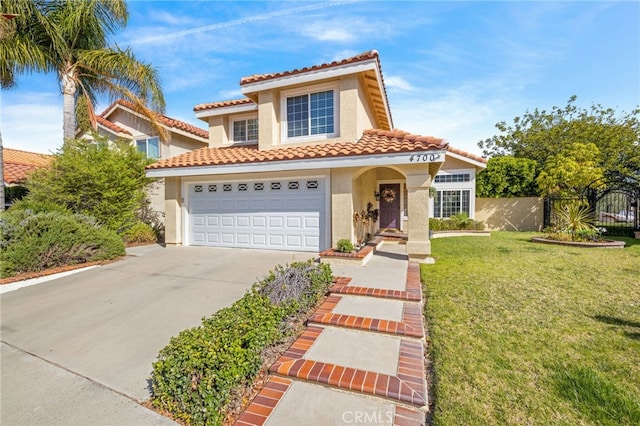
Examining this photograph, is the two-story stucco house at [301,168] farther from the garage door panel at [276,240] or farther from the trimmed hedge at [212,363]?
the trimmed hedge at [212,363]

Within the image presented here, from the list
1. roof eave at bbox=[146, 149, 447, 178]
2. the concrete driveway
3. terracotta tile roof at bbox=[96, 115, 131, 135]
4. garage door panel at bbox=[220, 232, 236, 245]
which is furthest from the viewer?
terracotta tile roof at bbox=[96, 115, 131, 135]

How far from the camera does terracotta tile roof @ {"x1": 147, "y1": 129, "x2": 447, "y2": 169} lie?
27.6ft

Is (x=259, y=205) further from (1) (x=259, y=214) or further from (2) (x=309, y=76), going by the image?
(2) (x=309, y=76)

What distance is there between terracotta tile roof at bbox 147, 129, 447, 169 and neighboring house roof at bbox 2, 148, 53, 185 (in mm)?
8001

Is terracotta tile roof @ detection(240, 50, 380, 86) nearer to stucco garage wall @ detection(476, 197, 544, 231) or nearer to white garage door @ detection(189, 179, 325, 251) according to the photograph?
white garage door @ detection(189, 179, 325, 251)

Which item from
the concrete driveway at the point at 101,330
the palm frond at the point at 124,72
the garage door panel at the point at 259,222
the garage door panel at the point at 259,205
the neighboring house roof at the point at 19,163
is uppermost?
the palm frond at the point at 124,72

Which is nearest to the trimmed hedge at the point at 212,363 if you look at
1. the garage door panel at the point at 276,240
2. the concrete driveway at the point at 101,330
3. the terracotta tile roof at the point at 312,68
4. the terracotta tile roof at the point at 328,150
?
the concrete driveway at the point at 101,330

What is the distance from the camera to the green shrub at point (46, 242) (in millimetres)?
7715

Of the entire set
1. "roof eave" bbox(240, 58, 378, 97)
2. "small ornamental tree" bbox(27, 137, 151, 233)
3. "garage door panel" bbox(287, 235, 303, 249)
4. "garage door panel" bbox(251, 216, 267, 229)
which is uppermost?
"roof eave" bbox(240, 58, 378, 97)

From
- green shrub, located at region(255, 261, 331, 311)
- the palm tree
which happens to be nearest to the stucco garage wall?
green shrub, located at region(255, 261, 331, 311)

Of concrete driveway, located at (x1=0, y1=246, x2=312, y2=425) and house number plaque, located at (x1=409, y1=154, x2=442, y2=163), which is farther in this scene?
house number plaque, located at (x1=409, y1=154, x2=442, y2=163)

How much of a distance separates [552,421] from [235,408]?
3.03 meters

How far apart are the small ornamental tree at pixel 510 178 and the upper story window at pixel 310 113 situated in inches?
572

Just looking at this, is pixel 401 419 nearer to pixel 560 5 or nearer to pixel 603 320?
pixel 603 320
